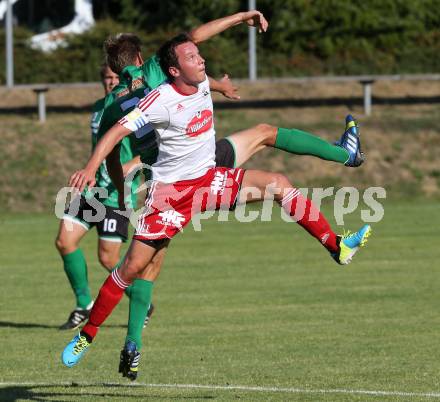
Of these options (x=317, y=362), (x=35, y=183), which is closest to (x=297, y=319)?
(x=317, y=362)

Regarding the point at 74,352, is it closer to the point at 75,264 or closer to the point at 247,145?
the point at 247,145

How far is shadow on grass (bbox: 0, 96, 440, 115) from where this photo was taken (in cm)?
2906

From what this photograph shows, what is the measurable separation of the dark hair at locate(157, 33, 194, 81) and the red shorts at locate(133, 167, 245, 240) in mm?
728

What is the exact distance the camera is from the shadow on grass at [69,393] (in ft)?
25.9

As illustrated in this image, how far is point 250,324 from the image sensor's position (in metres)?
11.4

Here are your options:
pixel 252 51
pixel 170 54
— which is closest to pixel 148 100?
pixel 170 54

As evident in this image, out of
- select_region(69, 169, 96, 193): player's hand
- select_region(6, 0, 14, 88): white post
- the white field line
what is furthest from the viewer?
select_region(6, 0, 14, 88): white post

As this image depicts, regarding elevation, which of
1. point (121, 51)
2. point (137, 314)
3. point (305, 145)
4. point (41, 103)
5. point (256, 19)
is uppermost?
→ point (256, 19)

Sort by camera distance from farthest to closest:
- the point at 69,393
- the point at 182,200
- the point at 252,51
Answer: the point at 252,51
the point at 69,393
the point at 182,200

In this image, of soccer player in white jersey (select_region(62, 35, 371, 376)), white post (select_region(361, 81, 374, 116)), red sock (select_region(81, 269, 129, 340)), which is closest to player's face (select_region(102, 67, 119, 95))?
soccer player in white jersey (select_region(62, 35, 371, 376))

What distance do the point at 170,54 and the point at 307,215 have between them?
148 cm

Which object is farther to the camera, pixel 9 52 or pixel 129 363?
pixel 9 52

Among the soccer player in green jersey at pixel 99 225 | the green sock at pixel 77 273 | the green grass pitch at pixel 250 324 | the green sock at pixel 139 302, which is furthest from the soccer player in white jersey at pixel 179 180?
the green sock at pixel 77 273

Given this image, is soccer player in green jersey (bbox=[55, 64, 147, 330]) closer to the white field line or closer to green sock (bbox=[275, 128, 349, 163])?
the white field line
